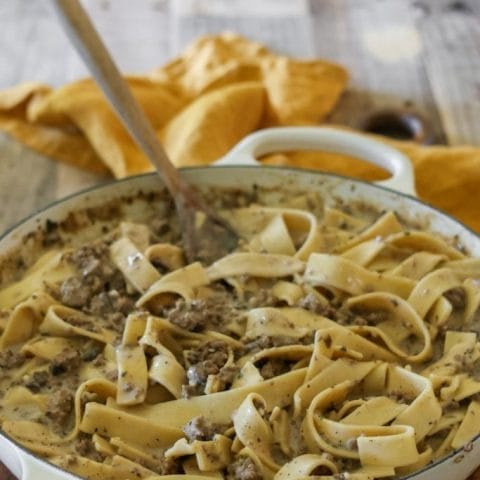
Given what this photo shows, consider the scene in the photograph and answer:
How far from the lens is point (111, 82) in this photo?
182 cm

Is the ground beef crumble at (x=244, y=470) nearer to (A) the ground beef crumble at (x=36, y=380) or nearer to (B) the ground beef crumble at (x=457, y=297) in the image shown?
(A) the ground beef crumble at (x=36, y=380)

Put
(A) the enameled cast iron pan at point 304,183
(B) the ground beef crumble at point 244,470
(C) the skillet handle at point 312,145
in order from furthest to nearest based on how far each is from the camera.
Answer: (C) the skillet handle at point 312,145
(A) the enameled cast iron pan at point 304,183
(B) the ground beef crumble at point 244,470

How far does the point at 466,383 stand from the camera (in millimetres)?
1494

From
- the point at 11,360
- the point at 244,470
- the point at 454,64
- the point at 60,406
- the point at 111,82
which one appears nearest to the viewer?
the point at 244,470

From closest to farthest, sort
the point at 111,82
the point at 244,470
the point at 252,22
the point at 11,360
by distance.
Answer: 1. the point at 244,470
2. the point at 11,360
3. the point at 111,82
4. the point at 252,22

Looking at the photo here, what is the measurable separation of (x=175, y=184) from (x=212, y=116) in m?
0.51

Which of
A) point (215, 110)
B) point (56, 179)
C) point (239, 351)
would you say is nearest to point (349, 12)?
point (215, 110)

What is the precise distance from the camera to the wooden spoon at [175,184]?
181cm

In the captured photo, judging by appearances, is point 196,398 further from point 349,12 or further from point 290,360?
point 349,12

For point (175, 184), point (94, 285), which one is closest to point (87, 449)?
point (94, 285)

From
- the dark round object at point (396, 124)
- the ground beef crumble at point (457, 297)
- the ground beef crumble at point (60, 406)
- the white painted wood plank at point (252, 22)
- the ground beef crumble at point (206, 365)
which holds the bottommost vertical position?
the dark round object at point (396, 124)

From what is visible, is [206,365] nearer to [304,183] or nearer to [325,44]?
[304,183]

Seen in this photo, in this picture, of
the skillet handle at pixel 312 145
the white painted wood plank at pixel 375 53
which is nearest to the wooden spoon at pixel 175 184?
the skillet handle at pixel 312 145

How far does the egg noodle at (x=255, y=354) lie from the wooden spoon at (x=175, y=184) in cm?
4
